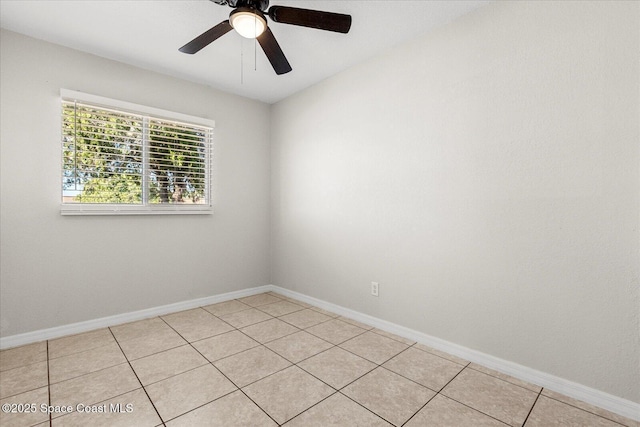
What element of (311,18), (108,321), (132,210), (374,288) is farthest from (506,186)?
(108,321)

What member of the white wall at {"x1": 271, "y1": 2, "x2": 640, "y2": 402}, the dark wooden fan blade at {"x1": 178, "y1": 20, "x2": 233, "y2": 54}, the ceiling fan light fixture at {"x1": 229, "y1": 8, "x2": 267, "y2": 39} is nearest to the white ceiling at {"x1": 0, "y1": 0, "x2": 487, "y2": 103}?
the white wall at {"x1": 271, "y1": 2, "x2": 640, "y2": 402}

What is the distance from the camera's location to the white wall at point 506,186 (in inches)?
61.7

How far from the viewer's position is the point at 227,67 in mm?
2867

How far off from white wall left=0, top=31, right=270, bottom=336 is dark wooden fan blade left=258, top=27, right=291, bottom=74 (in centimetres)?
156

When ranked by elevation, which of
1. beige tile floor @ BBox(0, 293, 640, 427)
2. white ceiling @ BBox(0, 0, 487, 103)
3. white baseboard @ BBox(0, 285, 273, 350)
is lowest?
beige tile floor @ BBox(0, 293, 640, 427)

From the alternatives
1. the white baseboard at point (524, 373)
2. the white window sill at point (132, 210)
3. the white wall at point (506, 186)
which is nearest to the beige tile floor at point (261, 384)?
the white baseboard at point (524, 373)

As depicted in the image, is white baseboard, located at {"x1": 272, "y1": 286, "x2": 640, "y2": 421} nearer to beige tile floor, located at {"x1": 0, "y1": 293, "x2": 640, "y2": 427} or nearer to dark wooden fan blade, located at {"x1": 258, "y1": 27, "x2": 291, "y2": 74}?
beige tile floor, located at {"x1": 0, "y1": 293, "x2": 640, "y2": 427}

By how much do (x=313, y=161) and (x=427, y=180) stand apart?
1.37 metres

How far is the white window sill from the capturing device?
8.22 feet

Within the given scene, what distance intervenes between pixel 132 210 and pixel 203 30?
170 cm

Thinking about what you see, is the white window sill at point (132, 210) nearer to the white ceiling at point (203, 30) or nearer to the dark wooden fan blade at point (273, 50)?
the white ceiling at point (203, 30)

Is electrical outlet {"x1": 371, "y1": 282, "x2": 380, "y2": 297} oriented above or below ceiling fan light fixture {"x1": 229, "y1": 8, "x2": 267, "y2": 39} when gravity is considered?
below

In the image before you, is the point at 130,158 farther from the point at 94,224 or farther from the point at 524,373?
the point at 524,373

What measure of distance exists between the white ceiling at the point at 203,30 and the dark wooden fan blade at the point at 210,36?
1.02 feet
